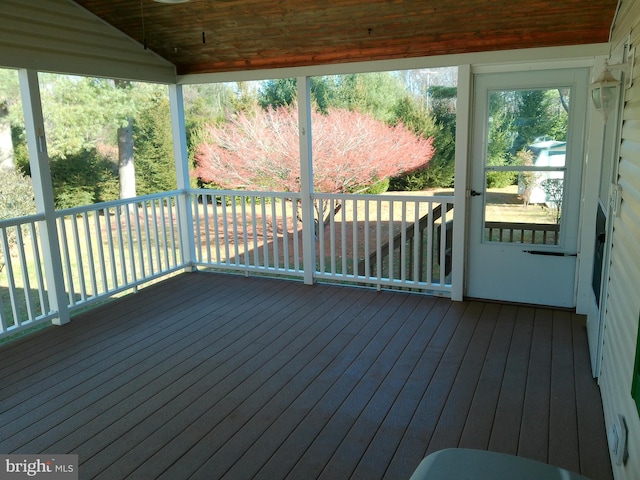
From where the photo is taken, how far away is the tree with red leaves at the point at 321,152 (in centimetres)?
770

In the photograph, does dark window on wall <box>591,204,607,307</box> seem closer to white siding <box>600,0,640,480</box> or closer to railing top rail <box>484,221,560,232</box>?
white siding <box>600,0,640,480</box>

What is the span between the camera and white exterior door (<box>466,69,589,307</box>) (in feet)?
13.0

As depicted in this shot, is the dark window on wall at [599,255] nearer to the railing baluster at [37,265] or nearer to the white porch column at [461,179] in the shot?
the white porch column at [461,179]

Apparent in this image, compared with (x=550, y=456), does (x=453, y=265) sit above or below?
above

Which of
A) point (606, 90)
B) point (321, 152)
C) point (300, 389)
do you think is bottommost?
point (300, 389)

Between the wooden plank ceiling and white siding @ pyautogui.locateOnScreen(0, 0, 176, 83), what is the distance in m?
0.13

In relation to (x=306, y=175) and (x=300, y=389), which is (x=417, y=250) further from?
(x=300, y=389)

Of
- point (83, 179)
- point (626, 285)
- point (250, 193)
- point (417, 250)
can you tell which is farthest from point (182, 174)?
point (626, 285)

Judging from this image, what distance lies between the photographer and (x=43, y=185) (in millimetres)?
3857

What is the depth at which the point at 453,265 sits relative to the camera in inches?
174

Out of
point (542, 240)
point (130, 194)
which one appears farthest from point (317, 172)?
point (542, 240)

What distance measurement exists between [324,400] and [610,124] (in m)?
2.56

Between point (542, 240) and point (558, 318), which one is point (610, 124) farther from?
point (558, 318)

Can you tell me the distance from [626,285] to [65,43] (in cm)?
415
